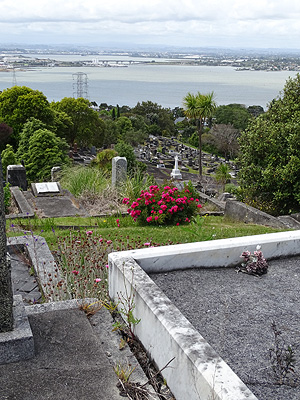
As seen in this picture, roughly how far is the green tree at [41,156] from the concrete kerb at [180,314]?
67.4ft

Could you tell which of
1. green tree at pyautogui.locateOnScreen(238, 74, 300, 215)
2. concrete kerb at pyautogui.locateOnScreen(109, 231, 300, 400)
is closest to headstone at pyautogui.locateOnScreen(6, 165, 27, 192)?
green tree at pyautogui.locateOnScreen(238, 74, 300, 215)

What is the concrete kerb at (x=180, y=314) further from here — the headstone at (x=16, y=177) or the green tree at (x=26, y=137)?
the green tree at (x=26, y=137)

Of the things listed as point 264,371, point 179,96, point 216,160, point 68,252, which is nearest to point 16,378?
point 264,371

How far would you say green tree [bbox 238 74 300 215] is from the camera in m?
9.12

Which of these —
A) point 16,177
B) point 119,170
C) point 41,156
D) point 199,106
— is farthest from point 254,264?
point 41,156

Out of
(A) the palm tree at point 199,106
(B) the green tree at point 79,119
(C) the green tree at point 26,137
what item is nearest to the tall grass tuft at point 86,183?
(A) the palm tree at point 199,106

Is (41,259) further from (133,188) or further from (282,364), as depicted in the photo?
(133,188)

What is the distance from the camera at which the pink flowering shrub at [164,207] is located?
335 inches

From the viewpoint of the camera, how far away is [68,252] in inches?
224

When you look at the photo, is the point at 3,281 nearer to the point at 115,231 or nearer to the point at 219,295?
the point at 219,295

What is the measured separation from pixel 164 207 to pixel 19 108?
2649cm

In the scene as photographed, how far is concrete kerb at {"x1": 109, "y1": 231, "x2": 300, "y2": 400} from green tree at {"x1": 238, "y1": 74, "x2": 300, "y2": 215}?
4.65m

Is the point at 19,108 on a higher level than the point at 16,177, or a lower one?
higher

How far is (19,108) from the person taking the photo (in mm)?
31922
